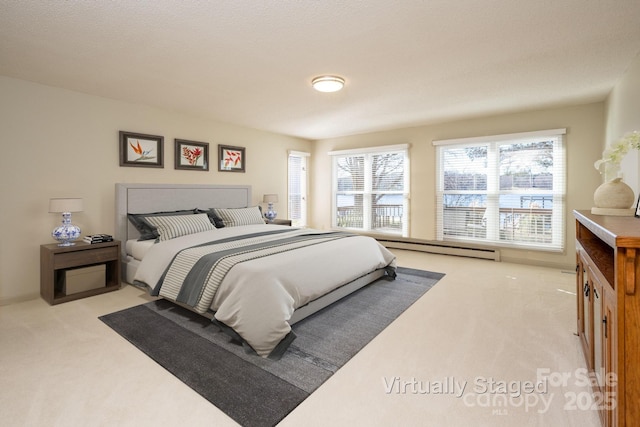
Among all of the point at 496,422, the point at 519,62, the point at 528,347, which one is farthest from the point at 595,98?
the point at 496,422

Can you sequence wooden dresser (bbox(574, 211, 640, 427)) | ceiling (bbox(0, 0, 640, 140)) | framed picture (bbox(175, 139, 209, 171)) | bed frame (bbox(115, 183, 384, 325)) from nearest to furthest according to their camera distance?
wooden dresser (bbox(574, 211, 640, 427)) < ceiling (bbox(0, 0, 640, 140)) < bed frame (bbox(115, 183, 384, 325)) < framed picture (bbox(175, 139, 209, 171))

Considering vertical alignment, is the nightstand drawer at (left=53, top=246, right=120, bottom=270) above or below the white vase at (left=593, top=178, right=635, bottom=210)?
below

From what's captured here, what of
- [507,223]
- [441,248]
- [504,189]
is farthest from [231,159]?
[507,223]

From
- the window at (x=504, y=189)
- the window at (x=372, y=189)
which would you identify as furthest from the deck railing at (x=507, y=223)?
the window at (x=372, y=189)

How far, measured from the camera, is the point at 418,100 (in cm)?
408

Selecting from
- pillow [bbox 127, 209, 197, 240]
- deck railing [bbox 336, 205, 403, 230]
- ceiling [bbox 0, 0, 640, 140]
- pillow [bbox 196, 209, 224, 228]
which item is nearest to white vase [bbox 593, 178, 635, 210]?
ceiling [bbox 0, 0, 640, 140]

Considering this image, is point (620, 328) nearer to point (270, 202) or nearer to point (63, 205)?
point (63, 205)

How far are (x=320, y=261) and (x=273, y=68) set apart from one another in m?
1.91

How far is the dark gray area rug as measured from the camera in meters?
1.76

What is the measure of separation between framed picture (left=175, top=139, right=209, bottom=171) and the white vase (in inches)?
191

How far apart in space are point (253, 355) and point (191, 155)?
11.9 feet

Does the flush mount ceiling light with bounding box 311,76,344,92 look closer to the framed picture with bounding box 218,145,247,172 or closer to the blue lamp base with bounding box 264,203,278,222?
the framed picture with bounding box 218,145,247,172

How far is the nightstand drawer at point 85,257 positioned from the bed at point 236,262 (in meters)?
0.25

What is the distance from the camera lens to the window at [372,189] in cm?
608
